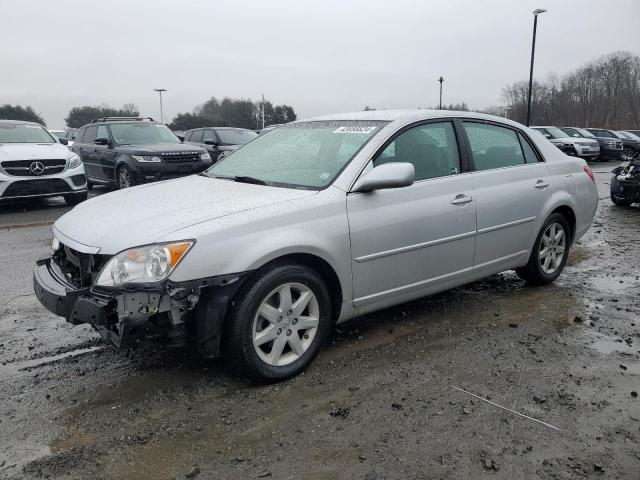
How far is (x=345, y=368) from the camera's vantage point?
144 inches

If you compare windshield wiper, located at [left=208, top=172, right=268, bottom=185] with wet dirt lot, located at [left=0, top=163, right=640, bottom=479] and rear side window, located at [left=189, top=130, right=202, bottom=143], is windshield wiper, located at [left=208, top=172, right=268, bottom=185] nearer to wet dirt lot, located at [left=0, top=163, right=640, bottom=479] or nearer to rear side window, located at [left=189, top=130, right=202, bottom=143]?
wet dirt lot, located at [left=0, top=163, right=640, bottom=479]

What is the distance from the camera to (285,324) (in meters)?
3.43

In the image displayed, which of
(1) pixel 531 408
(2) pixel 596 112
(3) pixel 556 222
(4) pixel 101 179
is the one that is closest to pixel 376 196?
(1) pixel 531 408

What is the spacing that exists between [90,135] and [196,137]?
484cm

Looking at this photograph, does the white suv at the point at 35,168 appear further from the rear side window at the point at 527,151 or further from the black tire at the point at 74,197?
the rear side window at the point at 527,151

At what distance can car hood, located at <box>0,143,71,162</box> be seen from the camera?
33.1 ft

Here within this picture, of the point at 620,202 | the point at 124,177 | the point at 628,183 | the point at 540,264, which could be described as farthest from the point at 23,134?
the point at 620,202

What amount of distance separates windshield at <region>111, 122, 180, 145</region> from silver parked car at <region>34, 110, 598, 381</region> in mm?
8803

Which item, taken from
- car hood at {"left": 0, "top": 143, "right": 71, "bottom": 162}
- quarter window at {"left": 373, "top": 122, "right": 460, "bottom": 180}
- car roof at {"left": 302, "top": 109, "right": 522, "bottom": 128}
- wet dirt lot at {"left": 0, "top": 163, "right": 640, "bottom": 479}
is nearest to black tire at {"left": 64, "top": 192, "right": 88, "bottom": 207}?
car hood at {"left": 0, "top": 143, "right": 71, "bottom": 162}

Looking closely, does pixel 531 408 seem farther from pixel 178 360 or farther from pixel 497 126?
pixel 497 126

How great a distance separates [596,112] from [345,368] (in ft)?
268

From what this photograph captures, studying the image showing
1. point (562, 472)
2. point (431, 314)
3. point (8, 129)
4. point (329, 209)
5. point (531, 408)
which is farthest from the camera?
point (8, 129)

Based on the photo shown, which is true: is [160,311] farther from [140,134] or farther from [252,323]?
[140,134]

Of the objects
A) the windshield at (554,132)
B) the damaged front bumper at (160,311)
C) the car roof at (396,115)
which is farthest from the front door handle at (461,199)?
the windshield at (554,132)
